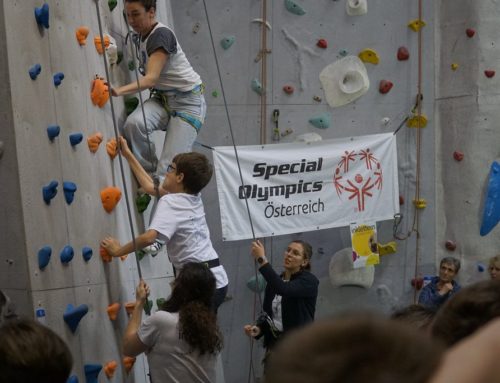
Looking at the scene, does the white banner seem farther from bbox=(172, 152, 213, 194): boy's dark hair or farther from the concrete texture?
bbox=(172, 152, 213, 194): boy's dark hair

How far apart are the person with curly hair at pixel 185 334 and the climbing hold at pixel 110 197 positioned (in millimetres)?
1014

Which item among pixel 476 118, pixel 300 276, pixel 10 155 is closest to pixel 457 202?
pixel 476 118

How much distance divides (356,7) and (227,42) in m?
1.06

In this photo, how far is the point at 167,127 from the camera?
4484 mm

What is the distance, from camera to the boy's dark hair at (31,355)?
1573mm

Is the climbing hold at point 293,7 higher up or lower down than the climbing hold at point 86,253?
higher up

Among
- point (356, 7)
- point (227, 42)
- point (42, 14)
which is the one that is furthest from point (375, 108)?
point (42, 14)

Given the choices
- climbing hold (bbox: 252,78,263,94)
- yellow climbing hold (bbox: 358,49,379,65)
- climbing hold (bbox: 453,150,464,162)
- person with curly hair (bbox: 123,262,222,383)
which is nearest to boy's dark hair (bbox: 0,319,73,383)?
person with curly hair (bbox: 123,262,222,383)

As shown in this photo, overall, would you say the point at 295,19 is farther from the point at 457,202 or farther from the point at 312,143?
the point at 457,202

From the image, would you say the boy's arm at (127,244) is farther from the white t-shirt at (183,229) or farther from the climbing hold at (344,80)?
the climbing hold at (344,80)

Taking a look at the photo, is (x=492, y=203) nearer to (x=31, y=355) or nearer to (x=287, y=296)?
(x=287, y=296)

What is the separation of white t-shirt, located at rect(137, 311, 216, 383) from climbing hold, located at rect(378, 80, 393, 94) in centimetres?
408

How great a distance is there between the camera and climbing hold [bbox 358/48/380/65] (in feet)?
22.3

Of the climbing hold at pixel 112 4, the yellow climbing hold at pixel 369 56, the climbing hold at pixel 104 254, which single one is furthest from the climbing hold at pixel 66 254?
the yellow climbing hold at pixel 369 56
